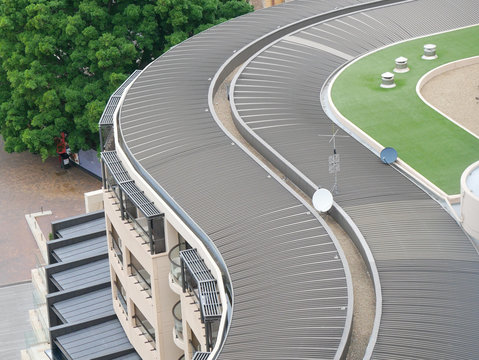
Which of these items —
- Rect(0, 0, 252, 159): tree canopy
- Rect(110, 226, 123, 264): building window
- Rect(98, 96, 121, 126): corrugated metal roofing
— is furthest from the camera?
Rect(0, 0, 252, 159): tree canopy

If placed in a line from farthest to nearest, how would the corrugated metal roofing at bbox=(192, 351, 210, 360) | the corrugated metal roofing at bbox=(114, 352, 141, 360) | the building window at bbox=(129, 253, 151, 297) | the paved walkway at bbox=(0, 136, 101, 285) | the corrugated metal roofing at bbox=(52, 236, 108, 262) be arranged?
the paved walkway at bbox=(0, 136, 101, 285), the corrugated metal roofing at bbox=(52, 236, 108, 262), the corrugated metal roofing at bbox=(114, 352, 141, 360), the building window at bbox=(129, 253, 151, 297), the corrugated metal roofing at bbox=(192, 351, 210, 360)

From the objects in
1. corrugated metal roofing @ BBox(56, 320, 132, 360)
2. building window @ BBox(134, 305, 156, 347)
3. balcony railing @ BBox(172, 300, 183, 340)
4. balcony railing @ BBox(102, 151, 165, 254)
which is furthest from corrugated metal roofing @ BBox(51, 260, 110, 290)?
balcony railing @ BBox(172, 300, 183, 340)

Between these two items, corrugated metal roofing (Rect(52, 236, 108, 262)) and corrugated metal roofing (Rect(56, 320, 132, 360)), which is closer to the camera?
corrugated metal roofing (Rect(56, 320, 132, 360))

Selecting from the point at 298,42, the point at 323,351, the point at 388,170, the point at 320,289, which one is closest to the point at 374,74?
the point at 298,42

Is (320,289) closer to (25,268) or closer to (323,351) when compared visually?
(323,351)

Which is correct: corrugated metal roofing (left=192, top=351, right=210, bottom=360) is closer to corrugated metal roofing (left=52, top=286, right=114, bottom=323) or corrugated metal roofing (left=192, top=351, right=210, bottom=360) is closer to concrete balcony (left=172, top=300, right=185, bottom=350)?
concrete balcony (left=172, top=300, right=185, bottom=350)

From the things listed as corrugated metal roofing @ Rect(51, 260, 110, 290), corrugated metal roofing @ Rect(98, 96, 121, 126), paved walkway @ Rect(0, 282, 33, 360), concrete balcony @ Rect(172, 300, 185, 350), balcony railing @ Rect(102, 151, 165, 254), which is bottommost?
paved walkway @ Rect(0, 282, 33, 360)

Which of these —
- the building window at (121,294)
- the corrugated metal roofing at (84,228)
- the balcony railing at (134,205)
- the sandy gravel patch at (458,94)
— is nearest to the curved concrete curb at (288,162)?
the balcony railing at (134,205)
